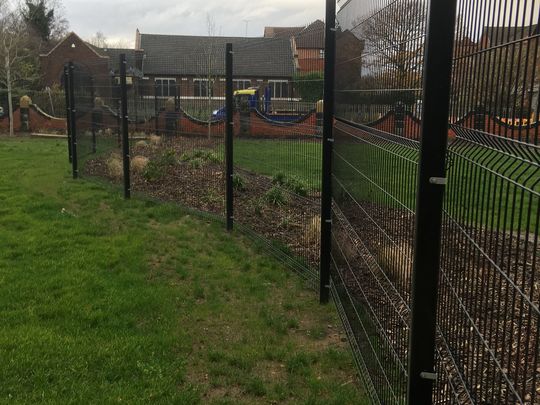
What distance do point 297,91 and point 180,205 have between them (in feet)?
11.4

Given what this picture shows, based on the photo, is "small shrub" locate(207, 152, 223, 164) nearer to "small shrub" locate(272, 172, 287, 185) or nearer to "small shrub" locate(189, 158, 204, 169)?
"small shrub" locate(189, 158, 204, 169)

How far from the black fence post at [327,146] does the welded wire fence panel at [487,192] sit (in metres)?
2.58

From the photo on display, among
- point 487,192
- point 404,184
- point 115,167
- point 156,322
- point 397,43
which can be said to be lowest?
point 156,322

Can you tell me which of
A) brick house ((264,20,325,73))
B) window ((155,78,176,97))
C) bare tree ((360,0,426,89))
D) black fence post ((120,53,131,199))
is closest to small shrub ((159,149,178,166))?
black fence post ((120,53,131,199))

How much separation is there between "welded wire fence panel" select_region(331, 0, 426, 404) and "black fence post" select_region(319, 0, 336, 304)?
0.17m

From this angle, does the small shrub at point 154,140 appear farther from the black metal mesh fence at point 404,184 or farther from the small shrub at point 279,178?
the small shrub at point 279,178

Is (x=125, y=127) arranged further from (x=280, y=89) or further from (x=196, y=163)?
(x=280, y=89)

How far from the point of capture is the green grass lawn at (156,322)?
11.6 ft

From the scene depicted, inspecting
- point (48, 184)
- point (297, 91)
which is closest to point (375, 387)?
point (297, 91)

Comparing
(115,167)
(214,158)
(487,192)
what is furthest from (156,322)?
(115,167)

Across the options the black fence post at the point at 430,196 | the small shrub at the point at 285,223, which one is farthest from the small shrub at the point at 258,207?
the black fence post at the point at 430,196

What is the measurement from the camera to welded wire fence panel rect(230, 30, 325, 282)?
5.79m

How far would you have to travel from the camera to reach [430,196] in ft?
6.56

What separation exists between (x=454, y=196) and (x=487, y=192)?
11.2 inches
